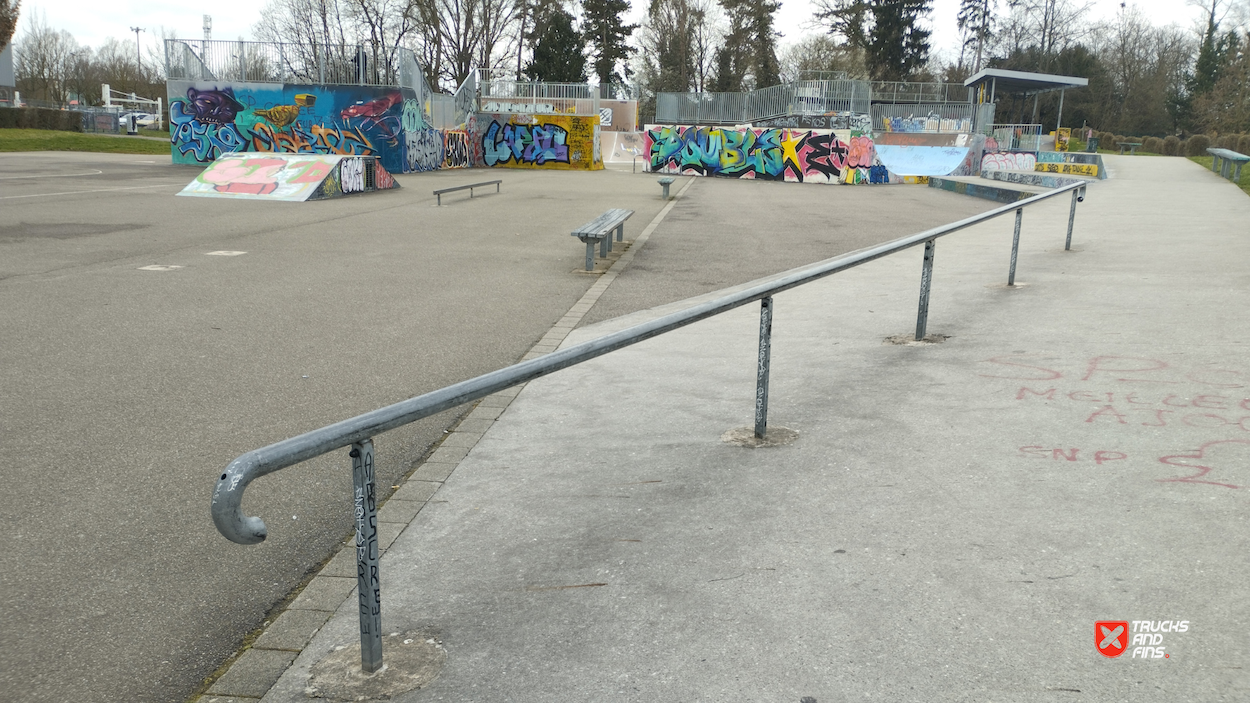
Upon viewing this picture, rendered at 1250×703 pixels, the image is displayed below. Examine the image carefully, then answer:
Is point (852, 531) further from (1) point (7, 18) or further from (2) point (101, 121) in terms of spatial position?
(2) point (101, 121)

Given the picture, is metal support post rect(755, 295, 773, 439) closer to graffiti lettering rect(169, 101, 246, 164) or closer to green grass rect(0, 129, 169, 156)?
graffiti lettering rect(169, 101, 246, 164)

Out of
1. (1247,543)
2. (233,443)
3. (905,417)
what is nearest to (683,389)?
(905,417)

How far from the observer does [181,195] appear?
67.4ft

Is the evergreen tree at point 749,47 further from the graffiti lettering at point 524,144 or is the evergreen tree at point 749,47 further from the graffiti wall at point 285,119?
the graffiti wall at point 285,119

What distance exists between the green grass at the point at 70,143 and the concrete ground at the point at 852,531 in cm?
4138

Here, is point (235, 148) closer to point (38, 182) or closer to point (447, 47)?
point (38, 182)

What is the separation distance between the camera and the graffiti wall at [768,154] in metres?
34.5

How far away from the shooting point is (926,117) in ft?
139

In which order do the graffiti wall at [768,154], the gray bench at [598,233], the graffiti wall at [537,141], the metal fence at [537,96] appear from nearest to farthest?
the gray bench at [598,233], the graffiti wall at [768,154], the graffiti wall at [537,141], the metal fence at [537,96]

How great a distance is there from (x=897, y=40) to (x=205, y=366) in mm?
62801

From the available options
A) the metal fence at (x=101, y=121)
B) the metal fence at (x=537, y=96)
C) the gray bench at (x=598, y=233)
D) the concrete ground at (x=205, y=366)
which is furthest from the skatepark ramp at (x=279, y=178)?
the metal fence at (x=101, y=121)

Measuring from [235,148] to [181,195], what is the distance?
13.8m

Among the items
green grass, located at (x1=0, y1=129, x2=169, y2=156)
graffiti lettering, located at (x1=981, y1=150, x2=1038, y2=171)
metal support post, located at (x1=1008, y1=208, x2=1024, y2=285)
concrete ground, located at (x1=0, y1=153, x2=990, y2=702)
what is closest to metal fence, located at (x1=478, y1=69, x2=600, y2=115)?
green grass, located at (x1=0, y1=129, x2=169, y2=156)

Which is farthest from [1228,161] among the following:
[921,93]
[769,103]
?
[769,103]
